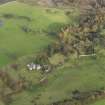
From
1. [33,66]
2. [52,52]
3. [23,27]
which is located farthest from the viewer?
[23,27]

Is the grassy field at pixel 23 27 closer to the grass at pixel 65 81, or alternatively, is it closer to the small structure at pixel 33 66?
the small structure at pixel 33 66

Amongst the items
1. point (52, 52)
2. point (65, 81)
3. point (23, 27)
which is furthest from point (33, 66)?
point (23, 27)

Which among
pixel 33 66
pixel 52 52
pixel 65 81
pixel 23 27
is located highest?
pixel 23 27

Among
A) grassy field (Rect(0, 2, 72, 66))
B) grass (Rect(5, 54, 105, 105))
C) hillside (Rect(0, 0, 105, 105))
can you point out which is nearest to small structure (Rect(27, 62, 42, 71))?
hillside (Rect(0, 0, 105, 105))

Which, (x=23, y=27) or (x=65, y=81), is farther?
(x=23, y=27)

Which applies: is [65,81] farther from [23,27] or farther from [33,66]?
[23,27]

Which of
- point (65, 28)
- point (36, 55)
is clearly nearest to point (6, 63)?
point (36, 55)

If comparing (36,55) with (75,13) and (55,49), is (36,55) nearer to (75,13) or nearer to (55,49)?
(55,49)

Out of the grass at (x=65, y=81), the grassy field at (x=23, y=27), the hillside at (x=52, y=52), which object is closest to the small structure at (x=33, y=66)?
the hillside at (x=52, y=52)
